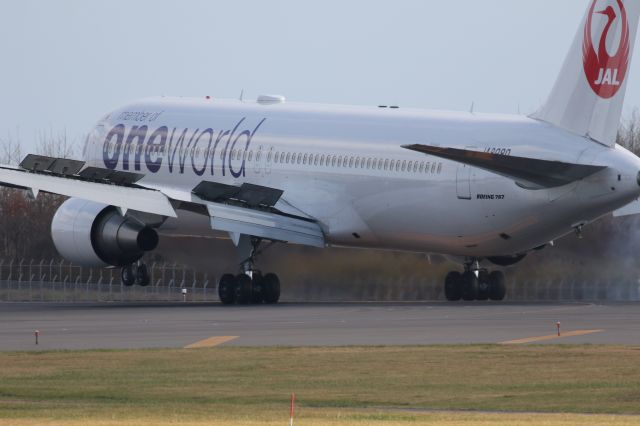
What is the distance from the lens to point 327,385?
28.1m

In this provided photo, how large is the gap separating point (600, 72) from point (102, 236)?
15.3m

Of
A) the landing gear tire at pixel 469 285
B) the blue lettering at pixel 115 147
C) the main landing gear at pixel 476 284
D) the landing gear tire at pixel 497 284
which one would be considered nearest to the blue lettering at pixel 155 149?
the blue lettering at pixel 115 147

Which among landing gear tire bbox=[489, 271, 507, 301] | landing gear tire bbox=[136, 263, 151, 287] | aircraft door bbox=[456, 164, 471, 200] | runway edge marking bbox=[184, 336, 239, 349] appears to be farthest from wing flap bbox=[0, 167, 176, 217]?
runway edge marking bbox=[184, 336, 239, 349]

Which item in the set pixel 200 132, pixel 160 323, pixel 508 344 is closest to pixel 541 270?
pixel 200 132

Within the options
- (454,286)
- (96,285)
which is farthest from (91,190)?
(96,285)

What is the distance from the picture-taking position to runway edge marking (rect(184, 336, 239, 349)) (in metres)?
34.4

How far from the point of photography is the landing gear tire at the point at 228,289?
164 feet

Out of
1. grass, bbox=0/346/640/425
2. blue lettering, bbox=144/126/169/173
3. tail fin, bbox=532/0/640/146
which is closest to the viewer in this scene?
grass, bbox=0/346/640/425

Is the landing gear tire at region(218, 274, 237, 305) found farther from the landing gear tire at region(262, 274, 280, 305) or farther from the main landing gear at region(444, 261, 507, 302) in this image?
the main landing gear at region(444, 261, 507, 302)

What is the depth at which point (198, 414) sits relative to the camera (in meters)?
24.6

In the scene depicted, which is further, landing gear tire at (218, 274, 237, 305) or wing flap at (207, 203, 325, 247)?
landing gear tire at (218, 274, 237, 305)

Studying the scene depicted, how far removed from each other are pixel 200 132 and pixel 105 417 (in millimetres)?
30566

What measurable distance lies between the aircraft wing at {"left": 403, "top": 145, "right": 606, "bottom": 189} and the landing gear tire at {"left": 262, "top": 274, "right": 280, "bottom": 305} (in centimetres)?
797

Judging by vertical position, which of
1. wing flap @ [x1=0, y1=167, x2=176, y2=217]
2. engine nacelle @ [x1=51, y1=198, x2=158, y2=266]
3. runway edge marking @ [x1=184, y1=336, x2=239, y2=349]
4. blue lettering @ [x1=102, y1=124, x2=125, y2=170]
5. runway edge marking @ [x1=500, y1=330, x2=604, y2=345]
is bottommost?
runway edge marking @ [x1=184, y1=336, x2=239, y2=349]
